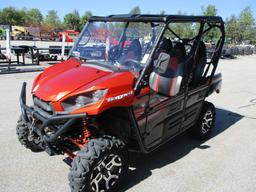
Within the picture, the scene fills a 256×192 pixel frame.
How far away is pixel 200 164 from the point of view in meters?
4.46

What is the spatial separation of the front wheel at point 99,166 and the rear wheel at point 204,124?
1990 mm

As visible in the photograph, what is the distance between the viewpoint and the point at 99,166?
10.8 ft

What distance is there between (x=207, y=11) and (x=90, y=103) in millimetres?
→ 30681

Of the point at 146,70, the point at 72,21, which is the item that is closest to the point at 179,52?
the point at 146,70

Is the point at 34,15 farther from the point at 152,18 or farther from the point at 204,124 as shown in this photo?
the point at 152,18

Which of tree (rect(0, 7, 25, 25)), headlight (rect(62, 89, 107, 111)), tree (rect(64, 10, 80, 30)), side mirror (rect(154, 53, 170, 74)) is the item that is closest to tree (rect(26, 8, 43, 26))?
tree (rect(0, 7, 25, 25))

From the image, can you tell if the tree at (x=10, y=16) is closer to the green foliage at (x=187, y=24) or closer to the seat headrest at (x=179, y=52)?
the green foliage at (x=187, y=24)

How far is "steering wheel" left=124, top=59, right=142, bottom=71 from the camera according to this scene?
12.5 ft

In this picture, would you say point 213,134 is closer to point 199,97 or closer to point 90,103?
point 199,97

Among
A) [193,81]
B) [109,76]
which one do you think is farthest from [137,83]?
[193,81]

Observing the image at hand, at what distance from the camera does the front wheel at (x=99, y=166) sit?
125 inches

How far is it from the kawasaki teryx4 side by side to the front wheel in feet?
0.03

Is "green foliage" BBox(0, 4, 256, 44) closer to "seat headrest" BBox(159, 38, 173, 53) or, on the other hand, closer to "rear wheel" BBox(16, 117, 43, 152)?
"seat headrest" BBox(159, 38, 173, 53)

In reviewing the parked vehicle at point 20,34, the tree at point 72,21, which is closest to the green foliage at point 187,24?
the tree at point 72,21
